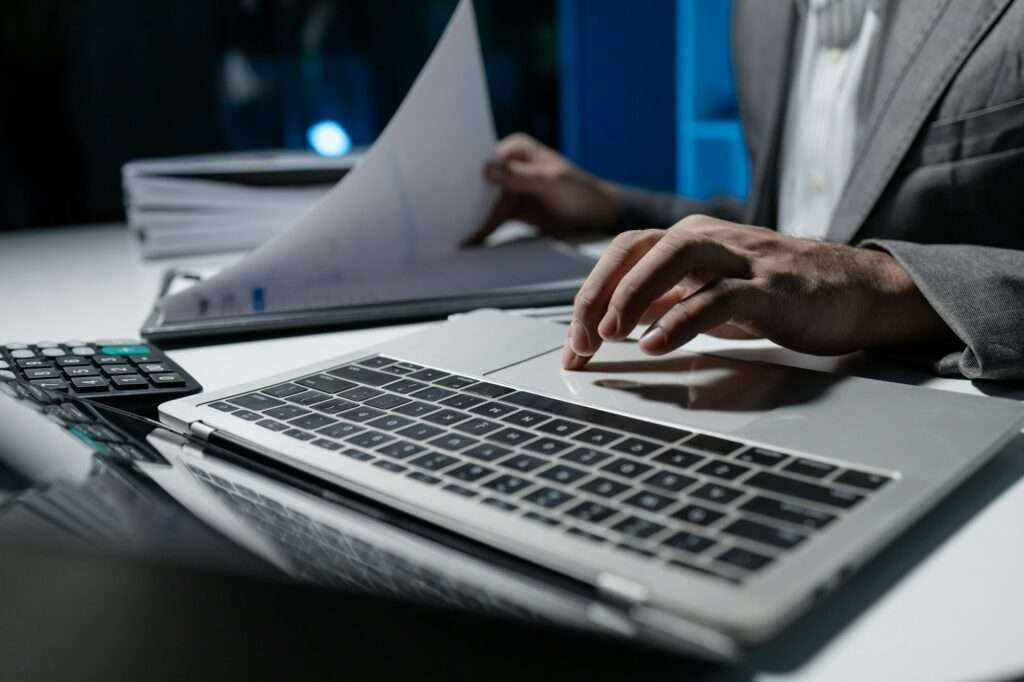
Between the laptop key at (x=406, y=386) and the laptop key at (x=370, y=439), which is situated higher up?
the laptop key at (x=370, y=439)

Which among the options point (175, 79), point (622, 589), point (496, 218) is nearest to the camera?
point (622, 589)

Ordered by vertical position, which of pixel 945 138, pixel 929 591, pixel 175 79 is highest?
pixel 175 79

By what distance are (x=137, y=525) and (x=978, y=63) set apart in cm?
69

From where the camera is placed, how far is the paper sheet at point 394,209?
754 mm

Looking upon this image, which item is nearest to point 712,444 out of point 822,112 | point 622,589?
point 622,589

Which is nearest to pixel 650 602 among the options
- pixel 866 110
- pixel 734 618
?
pixel 734 618

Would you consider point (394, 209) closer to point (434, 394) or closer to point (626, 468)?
point (434, 394)

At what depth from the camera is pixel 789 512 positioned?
32cm

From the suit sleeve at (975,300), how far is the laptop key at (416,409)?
1.02 ft

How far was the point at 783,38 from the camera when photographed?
1089 millimetres

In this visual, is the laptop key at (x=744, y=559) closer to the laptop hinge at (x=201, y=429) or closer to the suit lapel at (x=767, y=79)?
the laptop hinge at (x=201, y=429)

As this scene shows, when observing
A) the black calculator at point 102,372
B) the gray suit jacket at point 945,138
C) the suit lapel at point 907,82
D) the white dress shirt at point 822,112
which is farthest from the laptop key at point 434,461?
the white dress shirt at point 822,112

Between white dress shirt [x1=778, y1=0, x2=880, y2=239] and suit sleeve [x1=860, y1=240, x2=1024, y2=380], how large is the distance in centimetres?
39

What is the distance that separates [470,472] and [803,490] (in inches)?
5.2
